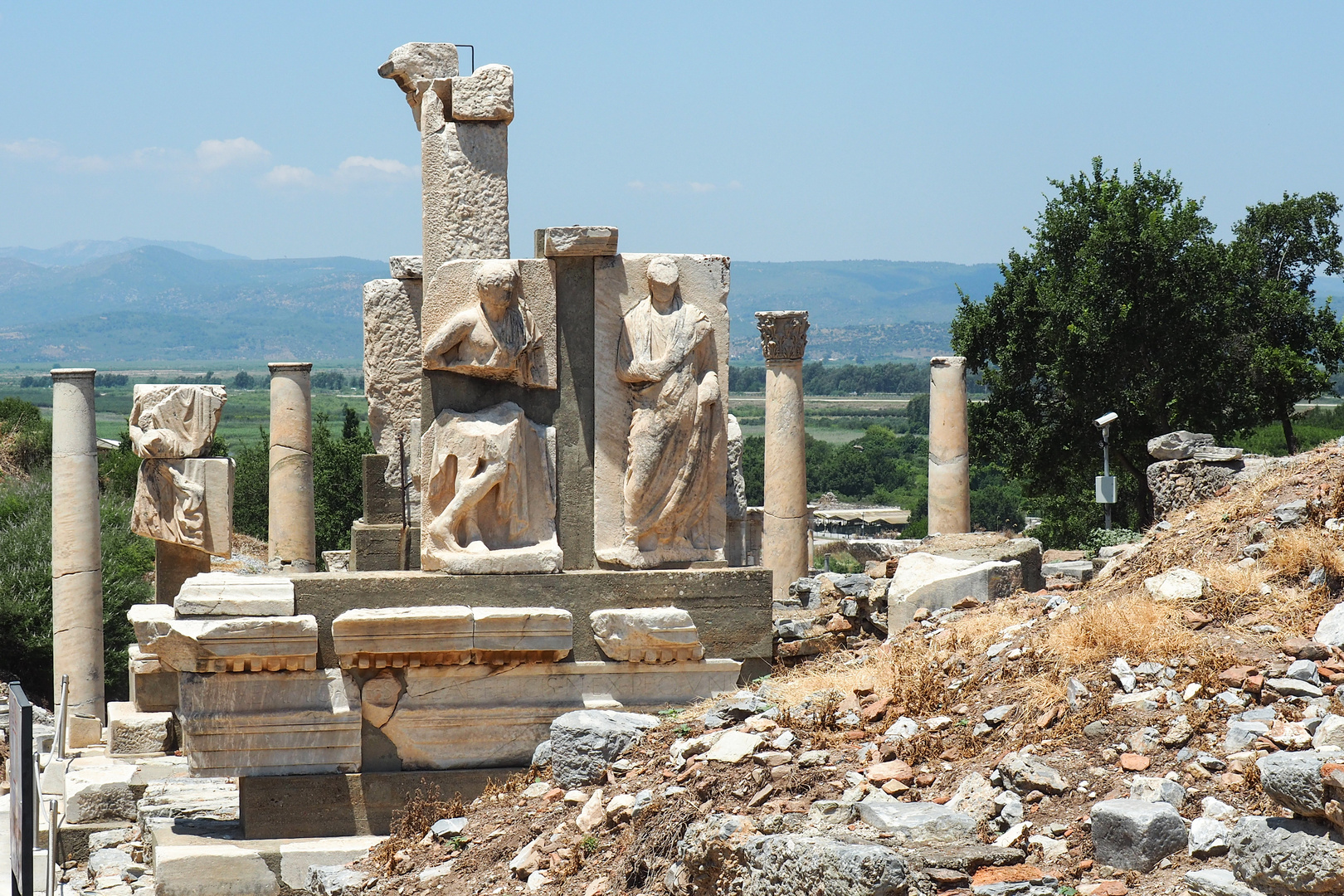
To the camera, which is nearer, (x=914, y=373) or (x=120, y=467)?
(x=120, y=467)

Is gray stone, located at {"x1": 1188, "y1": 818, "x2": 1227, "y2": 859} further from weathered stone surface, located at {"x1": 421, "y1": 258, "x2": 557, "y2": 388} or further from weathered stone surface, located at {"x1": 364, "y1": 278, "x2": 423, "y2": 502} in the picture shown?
weathered stone surface, located at {"x1": 364, "y1": 278, "x2": 423, "y2": 502}

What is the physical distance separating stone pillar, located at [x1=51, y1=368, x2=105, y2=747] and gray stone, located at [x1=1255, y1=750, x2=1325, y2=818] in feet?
41.0

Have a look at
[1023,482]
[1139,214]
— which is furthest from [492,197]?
[1023,482]

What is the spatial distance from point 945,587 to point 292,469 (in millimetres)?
10020

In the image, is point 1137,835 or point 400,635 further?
point 400,635

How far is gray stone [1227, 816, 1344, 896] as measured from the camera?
5113 millimetres

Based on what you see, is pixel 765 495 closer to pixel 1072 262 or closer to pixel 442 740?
pixel 442 740

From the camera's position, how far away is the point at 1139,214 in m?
26.1

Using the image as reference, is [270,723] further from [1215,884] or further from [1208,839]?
[1215,884]

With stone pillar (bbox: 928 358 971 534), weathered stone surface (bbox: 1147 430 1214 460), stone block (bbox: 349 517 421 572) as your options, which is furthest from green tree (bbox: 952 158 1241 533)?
stone block (bbox: 349 517 421 572)

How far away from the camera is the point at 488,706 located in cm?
935

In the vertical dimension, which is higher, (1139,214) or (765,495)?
(1139,214)

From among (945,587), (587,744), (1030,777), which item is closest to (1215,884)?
(1030,777)

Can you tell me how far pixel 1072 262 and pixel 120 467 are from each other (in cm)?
2010
